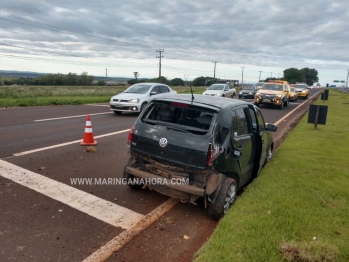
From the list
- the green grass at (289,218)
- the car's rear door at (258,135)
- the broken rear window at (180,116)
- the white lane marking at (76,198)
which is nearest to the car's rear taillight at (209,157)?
the broken rear window at (180,116)

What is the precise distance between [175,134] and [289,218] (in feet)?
6.04

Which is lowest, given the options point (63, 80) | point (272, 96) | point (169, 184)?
point (169, 184)

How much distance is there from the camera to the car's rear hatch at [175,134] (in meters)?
3.91

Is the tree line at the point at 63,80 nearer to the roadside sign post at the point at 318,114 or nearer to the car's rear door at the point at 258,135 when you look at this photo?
the roadside sign post at the point at 318,114

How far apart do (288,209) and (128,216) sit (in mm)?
2187

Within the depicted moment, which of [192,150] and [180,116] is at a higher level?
[180,116]

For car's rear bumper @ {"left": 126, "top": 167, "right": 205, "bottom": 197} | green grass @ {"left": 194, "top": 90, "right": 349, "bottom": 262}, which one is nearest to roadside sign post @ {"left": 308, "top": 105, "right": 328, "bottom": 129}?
green grass @ {"left": 194, "top": 90, "right": 349, "bottom": 262}

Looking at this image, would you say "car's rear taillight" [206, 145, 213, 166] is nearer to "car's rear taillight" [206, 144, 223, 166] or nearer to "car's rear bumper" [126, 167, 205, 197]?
"car's rear taillight" [206, 144, 223, 166]

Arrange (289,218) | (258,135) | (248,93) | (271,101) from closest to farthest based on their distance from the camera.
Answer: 1. (289,218)
2. (258,135)
3. (271,101)
4. (248,93)

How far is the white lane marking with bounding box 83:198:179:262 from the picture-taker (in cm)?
314

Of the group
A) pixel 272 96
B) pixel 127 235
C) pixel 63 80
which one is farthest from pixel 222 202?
pixel 63 80

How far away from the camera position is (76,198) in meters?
4.50

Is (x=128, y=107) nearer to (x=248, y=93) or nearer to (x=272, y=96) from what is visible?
(x=272, y=96)

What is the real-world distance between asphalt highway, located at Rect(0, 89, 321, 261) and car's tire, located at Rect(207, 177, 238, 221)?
14 cm
